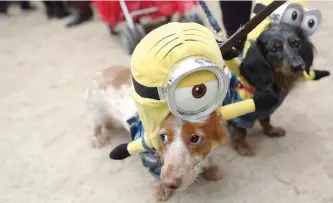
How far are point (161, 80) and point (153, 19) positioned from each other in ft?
4.71

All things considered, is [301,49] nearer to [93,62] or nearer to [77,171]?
[77,171]

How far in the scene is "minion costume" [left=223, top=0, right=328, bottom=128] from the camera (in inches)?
50.7

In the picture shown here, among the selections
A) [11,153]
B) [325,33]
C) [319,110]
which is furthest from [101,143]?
[325,33]

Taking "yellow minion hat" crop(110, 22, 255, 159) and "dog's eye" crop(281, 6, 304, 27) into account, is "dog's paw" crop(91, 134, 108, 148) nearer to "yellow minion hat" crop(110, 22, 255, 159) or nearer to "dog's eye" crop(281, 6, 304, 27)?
"yellow minion hat" crop(110, 22, 255, 159)

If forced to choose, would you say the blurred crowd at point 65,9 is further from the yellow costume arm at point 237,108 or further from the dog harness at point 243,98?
the yellow costume arm at point 237,108

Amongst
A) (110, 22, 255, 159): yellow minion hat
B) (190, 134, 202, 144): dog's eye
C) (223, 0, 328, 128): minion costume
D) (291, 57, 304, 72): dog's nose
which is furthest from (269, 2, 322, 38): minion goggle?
(190, 134, 202, 144): dog's eye

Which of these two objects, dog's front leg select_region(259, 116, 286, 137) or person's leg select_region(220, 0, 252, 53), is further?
person's leg select_region(220, 0, 252, 53)

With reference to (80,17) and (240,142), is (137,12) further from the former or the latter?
(240,142)

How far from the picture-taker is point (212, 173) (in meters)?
1.41

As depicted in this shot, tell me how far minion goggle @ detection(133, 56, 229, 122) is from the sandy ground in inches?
17.8

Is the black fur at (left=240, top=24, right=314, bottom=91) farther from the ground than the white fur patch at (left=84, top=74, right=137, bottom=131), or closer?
farther from the ground

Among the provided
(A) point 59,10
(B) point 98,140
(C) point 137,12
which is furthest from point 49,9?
(B) point 98,140

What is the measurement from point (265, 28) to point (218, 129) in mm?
402

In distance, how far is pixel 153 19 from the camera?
92.2 inches
